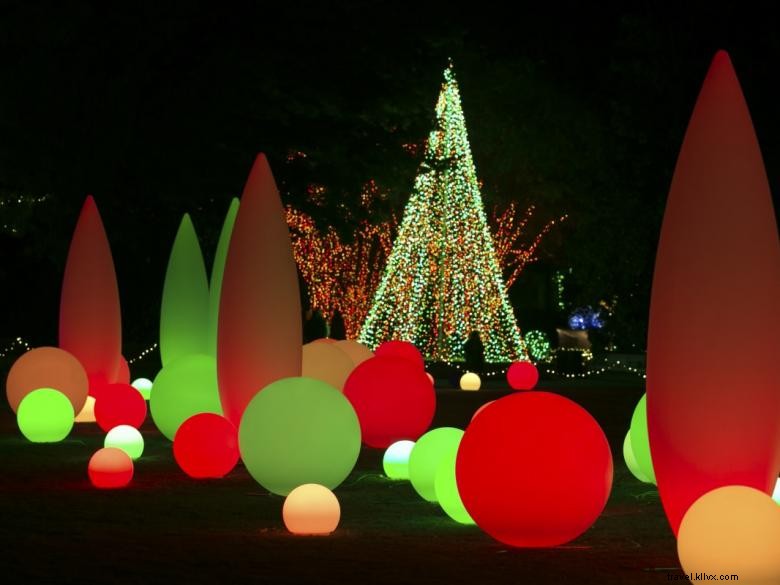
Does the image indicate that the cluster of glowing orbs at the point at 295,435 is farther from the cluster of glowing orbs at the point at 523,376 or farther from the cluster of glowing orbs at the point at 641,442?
the cluster of glowing orbs at the point at 523,376

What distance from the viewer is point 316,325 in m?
38.3

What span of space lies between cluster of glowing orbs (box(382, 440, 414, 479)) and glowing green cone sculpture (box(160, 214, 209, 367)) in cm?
969

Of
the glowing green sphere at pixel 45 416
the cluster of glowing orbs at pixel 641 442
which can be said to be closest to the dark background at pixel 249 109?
the glowing green sphere at pixel 45 416

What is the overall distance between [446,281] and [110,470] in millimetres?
21629

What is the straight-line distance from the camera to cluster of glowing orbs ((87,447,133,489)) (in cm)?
1355

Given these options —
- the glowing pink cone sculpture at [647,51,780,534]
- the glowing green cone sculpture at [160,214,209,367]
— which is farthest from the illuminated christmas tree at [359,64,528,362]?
the glowing pink cone sculpture at [647,51,780,534]

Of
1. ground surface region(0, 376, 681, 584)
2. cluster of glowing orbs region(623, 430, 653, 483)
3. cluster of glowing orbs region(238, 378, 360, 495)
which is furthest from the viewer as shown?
cluster of glowing orbs region(623, 430, 653, 483)

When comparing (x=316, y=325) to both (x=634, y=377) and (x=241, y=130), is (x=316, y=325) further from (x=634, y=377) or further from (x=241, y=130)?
A: (x=241, y=130)

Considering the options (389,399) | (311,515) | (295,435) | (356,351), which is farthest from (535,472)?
(356,351)

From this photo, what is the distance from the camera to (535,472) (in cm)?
978

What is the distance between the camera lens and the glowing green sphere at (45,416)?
17781 mm

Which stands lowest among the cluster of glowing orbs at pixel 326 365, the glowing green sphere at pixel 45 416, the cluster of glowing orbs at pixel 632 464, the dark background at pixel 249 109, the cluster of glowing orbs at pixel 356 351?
the cluster of glowing orbs at pixel 632 464

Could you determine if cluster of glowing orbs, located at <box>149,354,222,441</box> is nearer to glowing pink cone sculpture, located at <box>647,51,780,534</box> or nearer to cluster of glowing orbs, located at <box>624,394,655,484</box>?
cluster of glowing orbs, located at <box>624,394,655,484</box>

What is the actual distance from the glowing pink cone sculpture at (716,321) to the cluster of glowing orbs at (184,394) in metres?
8.00
